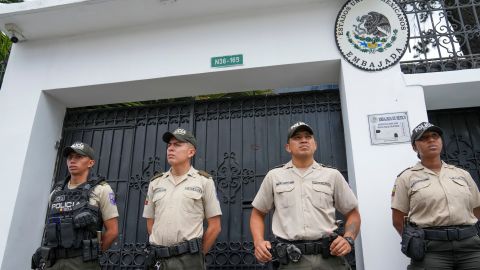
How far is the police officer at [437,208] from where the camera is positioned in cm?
240

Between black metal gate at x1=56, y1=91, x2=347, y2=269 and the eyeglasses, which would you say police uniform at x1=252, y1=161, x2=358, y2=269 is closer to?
the eyeglasses

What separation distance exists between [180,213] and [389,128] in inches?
85.4

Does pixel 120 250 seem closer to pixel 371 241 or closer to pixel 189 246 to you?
pixel 189 246

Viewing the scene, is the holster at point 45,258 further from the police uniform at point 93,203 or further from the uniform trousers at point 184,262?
the uniform trousers at point 184,262

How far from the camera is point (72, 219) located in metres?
2.78

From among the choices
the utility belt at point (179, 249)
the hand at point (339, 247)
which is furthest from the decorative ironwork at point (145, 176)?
the hand at point (339, 247)

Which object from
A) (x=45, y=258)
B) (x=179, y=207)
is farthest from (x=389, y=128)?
(x=45, y=258)

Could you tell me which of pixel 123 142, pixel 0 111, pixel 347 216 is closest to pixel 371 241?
pixel 347 216

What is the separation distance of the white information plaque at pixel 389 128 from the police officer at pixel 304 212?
1.10 meters

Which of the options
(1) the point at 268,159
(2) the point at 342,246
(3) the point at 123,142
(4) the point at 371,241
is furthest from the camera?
(3) the point at 123,142

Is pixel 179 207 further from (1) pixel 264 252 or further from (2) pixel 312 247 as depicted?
(2) pixel 312 247

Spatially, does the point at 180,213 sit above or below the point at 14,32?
below

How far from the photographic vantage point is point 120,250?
4.18 metres

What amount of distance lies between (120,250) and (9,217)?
4.19 ft
